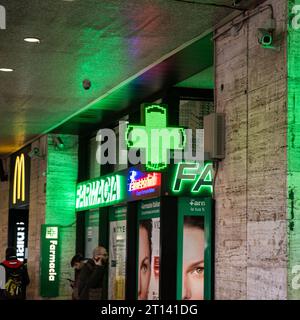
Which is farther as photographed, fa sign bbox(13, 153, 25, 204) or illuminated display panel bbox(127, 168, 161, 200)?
fa sign bbox(13, 153, 25, 204)

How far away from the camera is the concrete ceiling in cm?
765

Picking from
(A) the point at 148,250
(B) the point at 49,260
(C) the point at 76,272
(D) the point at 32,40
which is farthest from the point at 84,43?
(B) the point at 49,260

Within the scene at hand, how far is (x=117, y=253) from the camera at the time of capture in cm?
1360

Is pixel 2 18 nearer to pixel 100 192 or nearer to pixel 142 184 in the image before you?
pixel 142 184

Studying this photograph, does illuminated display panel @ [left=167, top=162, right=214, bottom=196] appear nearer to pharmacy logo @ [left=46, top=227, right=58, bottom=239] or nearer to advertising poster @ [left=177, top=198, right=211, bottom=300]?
advertising poster @ [left=177, top=198, right=211, bottom=300]

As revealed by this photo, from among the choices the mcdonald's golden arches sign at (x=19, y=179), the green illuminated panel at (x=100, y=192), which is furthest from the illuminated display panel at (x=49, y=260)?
the mcdonald's golden arches sign at (x=19, y=179)

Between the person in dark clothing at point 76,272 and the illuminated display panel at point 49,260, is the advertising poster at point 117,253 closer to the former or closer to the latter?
the person in dark clothing at point 76,272

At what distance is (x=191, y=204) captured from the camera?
10.8 metres

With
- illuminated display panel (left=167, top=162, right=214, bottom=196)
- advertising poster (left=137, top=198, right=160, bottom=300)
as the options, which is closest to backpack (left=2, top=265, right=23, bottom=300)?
advertising poster (left=137, top=198, right=160, bottom=300)

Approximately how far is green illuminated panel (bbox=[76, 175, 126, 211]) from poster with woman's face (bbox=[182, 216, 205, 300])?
6.90 ft

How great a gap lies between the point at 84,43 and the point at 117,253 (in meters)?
5.49

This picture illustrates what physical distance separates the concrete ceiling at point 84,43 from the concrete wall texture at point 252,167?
1.79 ft

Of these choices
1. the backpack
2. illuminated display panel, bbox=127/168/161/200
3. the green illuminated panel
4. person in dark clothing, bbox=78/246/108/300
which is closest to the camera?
person in dark clothing, bbox=78/246/108/300
